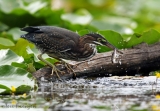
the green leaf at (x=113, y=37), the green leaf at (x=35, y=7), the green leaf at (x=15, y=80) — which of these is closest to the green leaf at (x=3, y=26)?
the green leaf at (x=35, y=7)

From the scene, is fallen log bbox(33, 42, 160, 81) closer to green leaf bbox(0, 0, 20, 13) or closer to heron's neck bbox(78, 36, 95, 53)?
heron's neck bbox(78, 36, 95, 53)

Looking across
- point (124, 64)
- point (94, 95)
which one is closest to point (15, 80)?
point (94, 95)

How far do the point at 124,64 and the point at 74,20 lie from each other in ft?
9.06

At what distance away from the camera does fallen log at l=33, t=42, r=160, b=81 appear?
600 cm

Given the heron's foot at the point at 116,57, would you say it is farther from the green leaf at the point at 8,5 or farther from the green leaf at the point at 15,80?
the green leaf at the point at 8,5

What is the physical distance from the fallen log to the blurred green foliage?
0.12m

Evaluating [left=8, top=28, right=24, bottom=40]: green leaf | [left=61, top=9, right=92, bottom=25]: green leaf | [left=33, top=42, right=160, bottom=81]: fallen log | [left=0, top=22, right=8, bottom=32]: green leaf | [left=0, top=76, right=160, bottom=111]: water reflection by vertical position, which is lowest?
[left=0, top=76, right=160, bottom=111]: water reflection

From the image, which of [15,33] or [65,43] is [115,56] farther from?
[15,33]

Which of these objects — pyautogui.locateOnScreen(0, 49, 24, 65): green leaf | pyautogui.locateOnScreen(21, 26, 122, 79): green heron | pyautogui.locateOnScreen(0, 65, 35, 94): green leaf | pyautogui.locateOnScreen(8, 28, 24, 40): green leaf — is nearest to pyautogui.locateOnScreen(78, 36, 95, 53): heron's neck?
pyautogui.locateOnScreen(21, 26, 122, 79): green heron

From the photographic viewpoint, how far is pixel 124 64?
20.3 feet

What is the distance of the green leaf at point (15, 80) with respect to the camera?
5.17 meters

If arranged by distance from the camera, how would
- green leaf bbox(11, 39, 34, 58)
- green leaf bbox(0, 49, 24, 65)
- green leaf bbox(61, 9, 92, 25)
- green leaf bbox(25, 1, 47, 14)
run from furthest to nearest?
green leaf bbox(61, 9, 92, 25)
green leaf bbox(25, 1, 47, 14)
green leaf bbox(11, 39, 34, 58)
green leaf bbox(0, 49, 24, 65)

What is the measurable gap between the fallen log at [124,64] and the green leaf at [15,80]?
0.65 meters

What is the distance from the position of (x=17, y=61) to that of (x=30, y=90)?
0.53m
